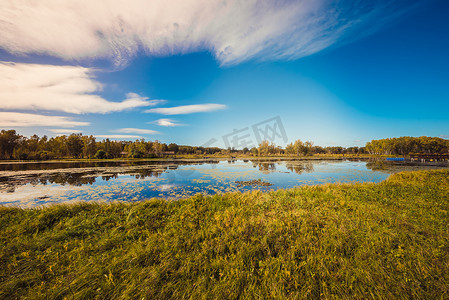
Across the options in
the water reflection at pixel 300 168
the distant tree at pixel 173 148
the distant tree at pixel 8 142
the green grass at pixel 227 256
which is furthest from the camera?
the distant tree at pixel 173 148

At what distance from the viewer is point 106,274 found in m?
3.65

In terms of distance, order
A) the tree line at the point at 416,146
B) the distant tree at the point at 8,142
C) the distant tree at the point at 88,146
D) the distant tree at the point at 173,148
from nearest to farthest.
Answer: the distant tree at the point at 8,142, the distant tree at the point at 88,146, the tree line at the point at 416,146, the distant tree at the point at 173,148

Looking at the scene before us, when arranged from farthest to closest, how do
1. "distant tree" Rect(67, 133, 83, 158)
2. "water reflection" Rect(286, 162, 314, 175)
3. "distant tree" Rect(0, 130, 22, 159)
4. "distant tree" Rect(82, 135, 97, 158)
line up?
"distant tree" Rect(82, 135, 97, 158)
"distant tree" Rect(67, 133, 83, 158)
"distant tree" Rect(0, 130, 22, 159)
"water reflection" Rect(286, 162, 314, 175)

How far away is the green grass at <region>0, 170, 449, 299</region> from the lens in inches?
124

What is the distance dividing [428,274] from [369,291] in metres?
1.48

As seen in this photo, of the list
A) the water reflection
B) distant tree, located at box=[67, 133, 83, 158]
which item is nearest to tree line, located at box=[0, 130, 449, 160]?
distant tree, located at box=[67, 133, 83, 158]

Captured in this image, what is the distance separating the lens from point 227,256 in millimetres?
4320

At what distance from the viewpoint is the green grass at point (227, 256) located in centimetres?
314

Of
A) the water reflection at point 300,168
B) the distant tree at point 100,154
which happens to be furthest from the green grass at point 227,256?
the distant tree at point 100,154

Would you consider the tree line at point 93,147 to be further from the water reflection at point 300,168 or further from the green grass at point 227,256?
the green grass at point 227,256

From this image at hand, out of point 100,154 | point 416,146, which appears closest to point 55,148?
point 100,154

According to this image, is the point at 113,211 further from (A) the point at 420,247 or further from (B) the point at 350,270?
(A) the point at 420,247

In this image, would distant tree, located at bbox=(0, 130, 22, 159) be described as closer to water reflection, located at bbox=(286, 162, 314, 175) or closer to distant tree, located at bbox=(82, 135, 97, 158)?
distant tree, located at bbox=(82, 135, 97, 158)

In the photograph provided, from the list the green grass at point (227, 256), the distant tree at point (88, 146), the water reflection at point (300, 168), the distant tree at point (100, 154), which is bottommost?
the water reflection at point (300, 168)
